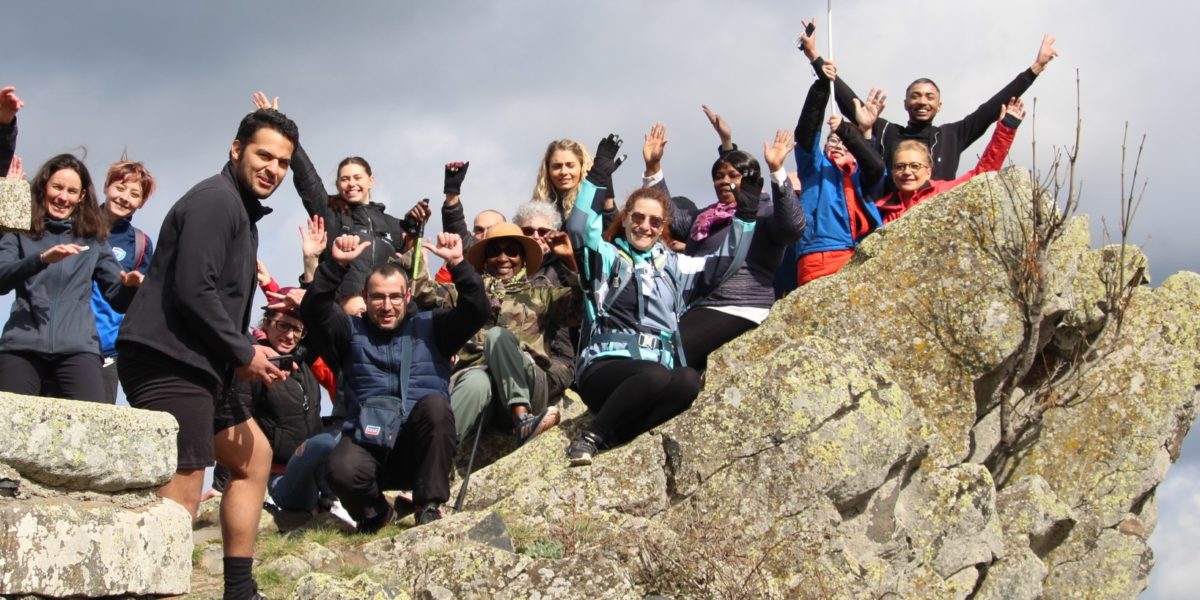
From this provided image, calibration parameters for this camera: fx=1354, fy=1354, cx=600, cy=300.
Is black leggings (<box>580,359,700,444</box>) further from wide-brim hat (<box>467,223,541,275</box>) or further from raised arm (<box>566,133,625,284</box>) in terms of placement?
wide-brim hat (<box>467,223,541,275</box>)

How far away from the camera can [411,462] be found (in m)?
8.60

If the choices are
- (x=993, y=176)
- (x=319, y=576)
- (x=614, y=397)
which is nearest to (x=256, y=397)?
(x=614, y=397)

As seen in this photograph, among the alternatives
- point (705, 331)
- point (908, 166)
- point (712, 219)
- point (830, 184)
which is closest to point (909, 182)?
point (908, 166)

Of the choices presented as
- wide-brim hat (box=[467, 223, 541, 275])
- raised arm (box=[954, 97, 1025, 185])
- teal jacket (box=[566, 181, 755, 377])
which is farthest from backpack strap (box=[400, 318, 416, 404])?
raised arm (box=[954, 97, 1025, 185])

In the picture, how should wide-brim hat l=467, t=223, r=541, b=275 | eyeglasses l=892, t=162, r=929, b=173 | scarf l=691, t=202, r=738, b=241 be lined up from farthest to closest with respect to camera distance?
eyeglasses l=892, t=162, r=929, b=173 < scarf l=691, t=202, r=738, b=241 < wide-brim hat l=467, t=223, r=541, b=275

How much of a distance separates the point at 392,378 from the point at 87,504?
3229mm

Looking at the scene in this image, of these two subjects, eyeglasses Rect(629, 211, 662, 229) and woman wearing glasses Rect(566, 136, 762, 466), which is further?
eyeglasses Rect(629, 211, 662, 229)

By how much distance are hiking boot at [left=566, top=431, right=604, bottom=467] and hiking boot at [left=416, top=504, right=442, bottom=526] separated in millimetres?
937

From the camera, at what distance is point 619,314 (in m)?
9.29

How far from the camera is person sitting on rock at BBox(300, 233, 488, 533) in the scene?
Answer: 8.38 m

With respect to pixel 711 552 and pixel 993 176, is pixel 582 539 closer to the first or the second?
pixel 711 552

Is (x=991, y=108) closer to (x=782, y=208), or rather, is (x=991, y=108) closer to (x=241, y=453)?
(x=782, y=208)

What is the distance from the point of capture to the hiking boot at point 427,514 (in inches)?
327

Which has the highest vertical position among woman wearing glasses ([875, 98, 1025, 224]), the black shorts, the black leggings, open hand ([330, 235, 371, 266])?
woman wearing glasses ([875, 98, 1025, 224])
